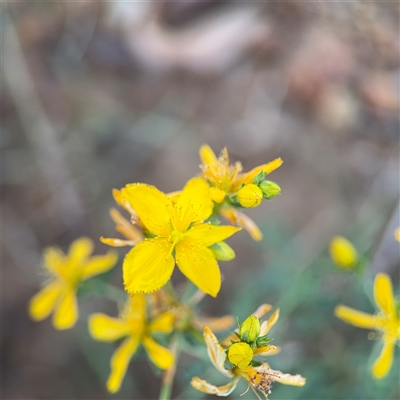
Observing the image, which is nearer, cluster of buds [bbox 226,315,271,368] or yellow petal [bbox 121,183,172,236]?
cluster of buds [bbox 226,315,271,368]

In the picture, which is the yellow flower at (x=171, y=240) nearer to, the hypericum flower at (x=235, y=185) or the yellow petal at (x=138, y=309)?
the hypericum flower at (x=235, y=185)

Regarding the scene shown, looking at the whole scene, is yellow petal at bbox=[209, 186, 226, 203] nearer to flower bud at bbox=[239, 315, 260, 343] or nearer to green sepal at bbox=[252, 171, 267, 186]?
green sepal at bbox=[252, 171, 267, 186]

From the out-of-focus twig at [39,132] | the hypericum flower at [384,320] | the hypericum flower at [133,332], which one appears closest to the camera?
the hypericum flower at [133,332]

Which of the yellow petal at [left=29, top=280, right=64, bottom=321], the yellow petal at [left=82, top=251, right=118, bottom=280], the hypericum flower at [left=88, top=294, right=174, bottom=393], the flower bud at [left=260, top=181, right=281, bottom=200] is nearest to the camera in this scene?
the flower bud at [left=260, top=181, right=281, bottom=200]

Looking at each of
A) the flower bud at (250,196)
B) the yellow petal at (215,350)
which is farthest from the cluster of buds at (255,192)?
the yellow petal at (215,350)

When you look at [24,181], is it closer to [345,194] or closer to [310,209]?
[310,209]

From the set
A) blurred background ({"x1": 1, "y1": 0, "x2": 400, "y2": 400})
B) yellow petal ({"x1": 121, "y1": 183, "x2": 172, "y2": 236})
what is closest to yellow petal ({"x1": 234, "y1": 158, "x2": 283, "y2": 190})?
yellow petal ({"x1": 121, "y1": 183, "x2": 172, "y2": 236})
